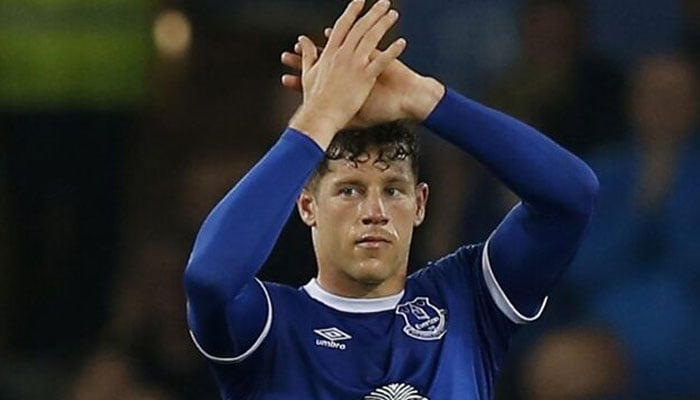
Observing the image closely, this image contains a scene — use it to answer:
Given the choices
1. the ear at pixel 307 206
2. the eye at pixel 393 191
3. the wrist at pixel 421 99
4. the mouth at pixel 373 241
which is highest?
the wrist at pixel 421 99

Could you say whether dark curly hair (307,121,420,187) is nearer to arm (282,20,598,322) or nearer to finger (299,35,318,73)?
arm (282,20,598,322)

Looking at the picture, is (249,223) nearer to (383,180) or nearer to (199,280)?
(199,280)

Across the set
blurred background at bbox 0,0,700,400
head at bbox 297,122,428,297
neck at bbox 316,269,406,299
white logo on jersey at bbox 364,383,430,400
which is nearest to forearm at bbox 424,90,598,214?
head at bbox 297,122,428,297

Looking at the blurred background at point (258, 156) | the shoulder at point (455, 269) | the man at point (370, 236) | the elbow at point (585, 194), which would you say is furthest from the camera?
the blurred background at point (258, 156)

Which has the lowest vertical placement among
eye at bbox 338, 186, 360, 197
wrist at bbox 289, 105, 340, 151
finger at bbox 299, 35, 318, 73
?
eye at bbox 338, 186, 360, 197

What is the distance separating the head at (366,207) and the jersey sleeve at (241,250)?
0.12m

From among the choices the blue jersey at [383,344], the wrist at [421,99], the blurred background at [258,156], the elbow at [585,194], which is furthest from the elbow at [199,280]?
the blurred background at [258,156]

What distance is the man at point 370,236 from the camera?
3.54m

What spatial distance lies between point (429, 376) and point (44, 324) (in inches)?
98.9

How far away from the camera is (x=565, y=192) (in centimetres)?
362

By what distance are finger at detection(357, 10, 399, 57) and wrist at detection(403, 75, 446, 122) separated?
4.6 inches

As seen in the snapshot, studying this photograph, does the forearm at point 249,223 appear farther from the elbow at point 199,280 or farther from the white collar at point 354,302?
the white collar at point 354,302

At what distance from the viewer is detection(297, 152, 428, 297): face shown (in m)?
3.58

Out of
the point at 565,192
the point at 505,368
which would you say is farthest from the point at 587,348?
the point at 565,192
